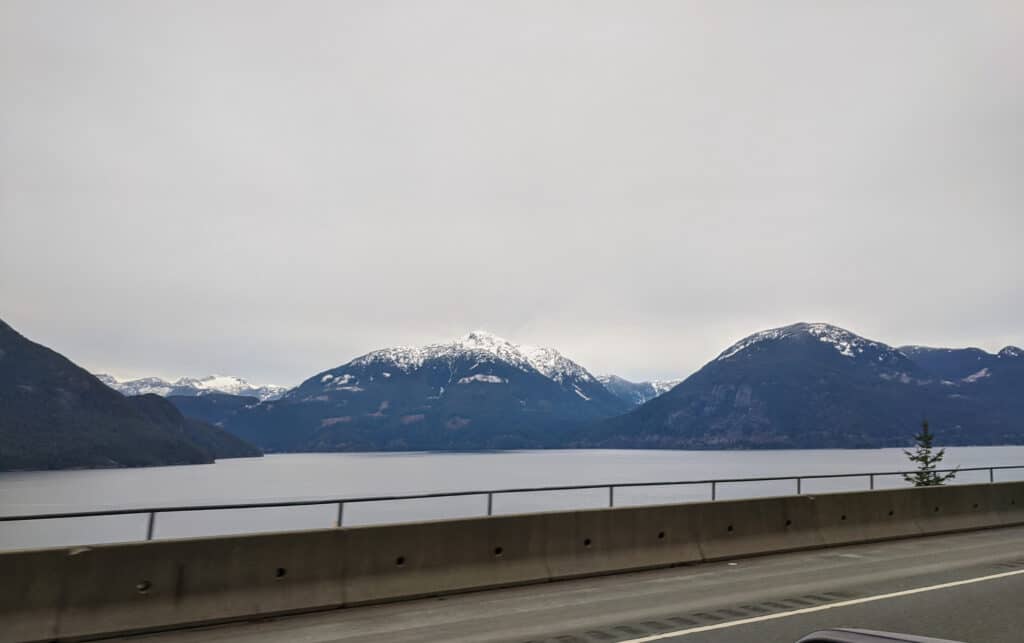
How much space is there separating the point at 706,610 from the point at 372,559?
14.9 ft

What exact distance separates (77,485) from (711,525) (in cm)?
20752

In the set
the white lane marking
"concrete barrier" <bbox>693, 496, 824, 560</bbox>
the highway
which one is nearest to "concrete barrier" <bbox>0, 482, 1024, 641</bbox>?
"concrete barrier" <bbox>693, 496, 824, 560</bbox>

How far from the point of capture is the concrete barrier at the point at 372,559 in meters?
8.95

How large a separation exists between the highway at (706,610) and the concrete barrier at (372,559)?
280 millimetres

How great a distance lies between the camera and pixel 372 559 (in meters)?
11.2

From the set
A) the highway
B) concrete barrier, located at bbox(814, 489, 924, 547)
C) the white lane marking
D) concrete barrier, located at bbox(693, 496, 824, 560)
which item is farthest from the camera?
concrete barrier, located at bbox(814, 489, 924, 547)

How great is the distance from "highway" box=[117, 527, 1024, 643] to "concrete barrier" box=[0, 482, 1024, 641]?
0.28 metres

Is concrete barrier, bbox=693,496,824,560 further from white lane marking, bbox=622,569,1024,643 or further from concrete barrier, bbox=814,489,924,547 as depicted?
white lane marking, bbox=622,569,1024,643

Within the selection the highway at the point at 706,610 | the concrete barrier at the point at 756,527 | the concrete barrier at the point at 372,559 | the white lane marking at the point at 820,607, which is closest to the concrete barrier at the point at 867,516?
the concrete barrier at the point at 372,559

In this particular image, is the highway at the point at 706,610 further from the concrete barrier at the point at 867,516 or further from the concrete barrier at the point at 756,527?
the concrete barrier at the point at 867,516

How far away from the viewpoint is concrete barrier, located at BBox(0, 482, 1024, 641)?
8.95m

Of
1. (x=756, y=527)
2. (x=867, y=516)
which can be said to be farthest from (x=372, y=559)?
(x=867, y=516)

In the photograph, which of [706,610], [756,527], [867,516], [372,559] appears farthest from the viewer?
[867,516]

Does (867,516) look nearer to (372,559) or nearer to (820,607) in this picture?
(820,607)
